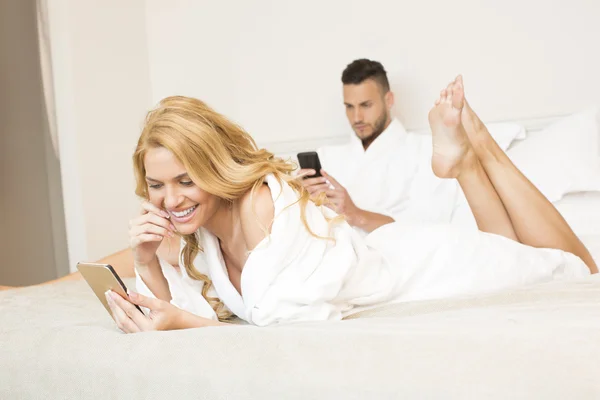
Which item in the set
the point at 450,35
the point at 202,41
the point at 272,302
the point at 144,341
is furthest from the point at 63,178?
the point at 144,341

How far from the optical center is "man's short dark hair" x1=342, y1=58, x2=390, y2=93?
3.29 m

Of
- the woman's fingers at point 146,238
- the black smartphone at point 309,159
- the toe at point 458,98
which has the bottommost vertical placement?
the woman's fingers at point 146,238

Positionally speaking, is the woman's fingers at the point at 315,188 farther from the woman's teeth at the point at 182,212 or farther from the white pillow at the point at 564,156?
the woman's teeth at the point at 182,212

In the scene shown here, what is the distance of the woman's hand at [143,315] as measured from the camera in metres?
1.36

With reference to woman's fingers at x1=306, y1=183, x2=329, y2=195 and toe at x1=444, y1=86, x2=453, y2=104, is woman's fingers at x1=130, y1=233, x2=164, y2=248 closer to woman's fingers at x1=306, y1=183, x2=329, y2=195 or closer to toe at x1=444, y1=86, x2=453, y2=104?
toe at x1=444, y1=86, x2=453, y2=104

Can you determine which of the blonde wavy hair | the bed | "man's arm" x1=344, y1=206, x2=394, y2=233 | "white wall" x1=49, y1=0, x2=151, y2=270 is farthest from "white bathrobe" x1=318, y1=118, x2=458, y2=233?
the bed

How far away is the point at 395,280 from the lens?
1.79m

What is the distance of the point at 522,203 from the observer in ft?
6.86

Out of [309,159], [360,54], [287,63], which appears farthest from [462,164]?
[287,63]

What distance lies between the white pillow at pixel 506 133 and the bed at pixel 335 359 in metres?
1.66

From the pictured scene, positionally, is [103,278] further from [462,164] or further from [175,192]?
[462,164]

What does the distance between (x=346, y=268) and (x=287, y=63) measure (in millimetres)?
2374

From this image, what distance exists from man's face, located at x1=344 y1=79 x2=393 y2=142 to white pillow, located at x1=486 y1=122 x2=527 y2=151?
1.54ft

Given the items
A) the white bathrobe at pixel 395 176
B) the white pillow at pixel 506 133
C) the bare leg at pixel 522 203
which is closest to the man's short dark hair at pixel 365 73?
the white bathrobe at pixel 395 176
